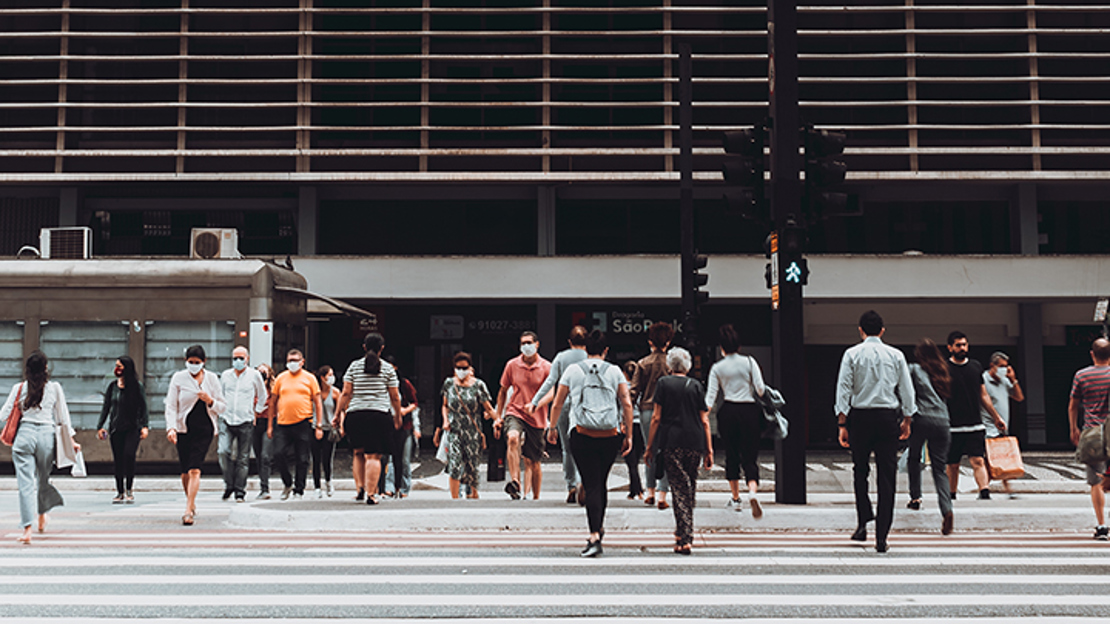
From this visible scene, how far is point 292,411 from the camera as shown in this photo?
11.7m

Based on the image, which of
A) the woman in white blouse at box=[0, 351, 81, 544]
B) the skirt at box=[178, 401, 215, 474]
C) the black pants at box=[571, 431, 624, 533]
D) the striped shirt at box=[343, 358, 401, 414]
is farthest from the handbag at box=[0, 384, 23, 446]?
the black pants at box=[571, 431, 624, 533]

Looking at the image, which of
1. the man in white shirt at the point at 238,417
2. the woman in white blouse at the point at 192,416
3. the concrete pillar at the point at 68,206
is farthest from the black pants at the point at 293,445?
the concrete pillar at the point at 68,206

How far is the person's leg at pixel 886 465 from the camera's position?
792cm

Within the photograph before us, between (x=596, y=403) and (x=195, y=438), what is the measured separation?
15.4 feet

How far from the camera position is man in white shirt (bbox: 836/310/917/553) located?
26.3ft

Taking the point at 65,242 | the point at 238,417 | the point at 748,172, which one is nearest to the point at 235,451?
the point at 238,417

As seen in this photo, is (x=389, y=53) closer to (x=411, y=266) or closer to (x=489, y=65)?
(x=489, y=65)

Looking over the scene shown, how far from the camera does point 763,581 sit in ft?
22.2

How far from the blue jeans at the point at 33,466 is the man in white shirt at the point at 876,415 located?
7186mm

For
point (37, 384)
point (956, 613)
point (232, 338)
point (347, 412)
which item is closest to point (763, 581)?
point (956, 613)

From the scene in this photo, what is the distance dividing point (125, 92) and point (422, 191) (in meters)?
7.33

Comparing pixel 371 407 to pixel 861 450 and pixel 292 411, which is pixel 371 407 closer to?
pixel 292 411

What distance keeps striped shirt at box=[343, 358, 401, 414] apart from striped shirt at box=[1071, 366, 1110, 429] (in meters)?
6.90

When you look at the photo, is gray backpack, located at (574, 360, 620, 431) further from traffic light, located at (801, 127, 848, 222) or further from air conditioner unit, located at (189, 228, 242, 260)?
air conditioner unit, located at (189, 228, 242, 260)
